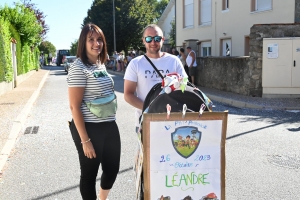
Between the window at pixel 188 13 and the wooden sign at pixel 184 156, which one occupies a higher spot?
the window at pixel 188 13

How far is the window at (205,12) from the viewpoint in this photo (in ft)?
72.2

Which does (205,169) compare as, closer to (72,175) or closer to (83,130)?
(83,130)

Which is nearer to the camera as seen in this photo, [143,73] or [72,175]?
[143,73]

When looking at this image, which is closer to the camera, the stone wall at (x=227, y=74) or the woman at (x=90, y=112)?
the woman at (x=90, y=112)

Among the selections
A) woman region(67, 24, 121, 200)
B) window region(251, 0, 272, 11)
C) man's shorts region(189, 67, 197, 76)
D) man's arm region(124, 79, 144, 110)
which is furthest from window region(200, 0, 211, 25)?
woman region(67, 24, 121, 200)

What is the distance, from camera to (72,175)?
17.2 ft

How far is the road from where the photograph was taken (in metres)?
4.60

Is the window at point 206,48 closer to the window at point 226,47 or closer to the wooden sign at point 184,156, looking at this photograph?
the window at point 226,47

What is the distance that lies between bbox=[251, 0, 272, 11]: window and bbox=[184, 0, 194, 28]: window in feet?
20.2

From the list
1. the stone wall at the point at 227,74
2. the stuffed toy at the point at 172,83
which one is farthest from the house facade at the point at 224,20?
the stuffed toy at the point at 172,83

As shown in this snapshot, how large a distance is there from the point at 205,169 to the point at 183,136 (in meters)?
0.32

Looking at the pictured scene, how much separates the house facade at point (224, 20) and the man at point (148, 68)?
1332cm

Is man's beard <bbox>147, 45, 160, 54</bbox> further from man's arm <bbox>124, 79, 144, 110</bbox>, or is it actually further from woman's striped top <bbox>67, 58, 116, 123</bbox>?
woman's striped top <bbox>67, 58, 116, 123</bbox>

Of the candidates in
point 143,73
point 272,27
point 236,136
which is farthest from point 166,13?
point 143,73
